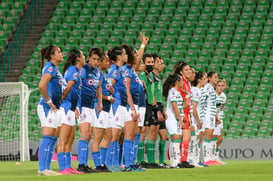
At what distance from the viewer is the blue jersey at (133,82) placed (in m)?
10.9

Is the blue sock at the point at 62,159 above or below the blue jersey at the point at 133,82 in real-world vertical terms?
below

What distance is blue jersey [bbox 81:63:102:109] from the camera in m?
10.3

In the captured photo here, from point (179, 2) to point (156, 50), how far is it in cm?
303

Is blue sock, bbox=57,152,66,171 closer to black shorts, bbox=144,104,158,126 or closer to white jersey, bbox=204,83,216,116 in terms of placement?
black shorts, bbox=144,104,158,126

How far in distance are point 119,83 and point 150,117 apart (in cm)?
221

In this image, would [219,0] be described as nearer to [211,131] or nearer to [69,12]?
[69,12]

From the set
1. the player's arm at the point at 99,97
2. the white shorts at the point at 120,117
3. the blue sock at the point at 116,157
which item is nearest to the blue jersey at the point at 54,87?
the player's arm at the point at 99,97

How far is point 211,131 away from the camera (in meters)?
15.8

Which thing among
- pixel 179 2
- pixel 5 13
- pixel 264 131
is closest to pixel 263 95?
pixel 264 131

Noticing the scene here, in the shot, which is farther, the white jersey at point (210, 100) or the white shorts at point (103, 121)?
the white jersey at point (210, 100)

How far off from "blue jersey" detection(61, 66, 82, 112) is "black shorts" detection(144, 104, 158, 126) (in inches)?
120

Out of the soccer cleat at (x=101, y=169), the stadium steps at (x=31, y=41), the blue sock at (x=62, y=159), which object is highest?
the stadium steps at (x=31, y=41)

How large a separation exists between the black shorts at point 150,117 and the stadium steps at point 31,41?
12009 millimetres

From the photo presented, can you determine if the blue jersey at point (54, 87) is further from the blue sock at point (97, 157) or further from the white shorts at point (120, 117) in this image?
the white shorts at point (120, 117)
